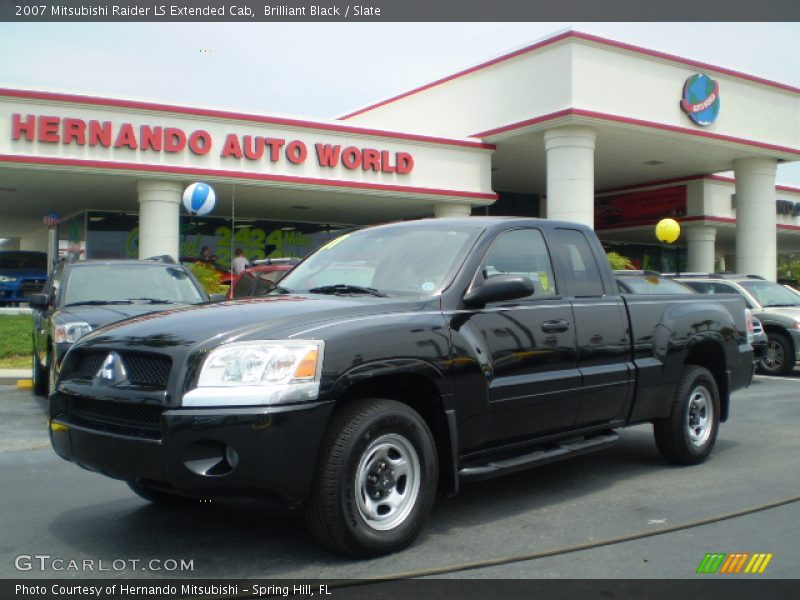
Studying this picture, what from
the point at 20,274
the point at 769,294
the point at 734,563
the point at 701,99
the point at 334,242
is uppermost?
the point at 701,99

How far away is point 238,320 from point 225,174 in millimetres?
17518

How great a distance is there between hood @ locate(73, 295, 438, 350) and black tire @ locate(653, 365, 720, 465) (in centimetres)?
274

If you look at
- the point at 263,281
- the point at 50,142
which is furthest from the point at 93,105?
the point at 263,281

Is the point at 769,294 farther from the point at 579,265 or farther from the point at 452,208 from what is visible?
the point at 452,208

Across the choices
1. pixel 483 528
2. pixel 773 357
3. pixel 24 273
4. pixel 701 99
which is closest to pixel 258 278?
pixel 773 357

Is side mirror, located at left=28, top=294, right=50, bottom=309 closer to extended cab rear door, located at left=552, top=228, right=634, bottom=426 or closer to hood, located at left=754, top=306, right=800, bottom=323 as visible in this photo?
extended cab rear door, located at left=552, top=228, right=634, bottom=426

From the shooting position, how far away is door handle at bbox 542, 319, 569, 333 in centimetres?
530

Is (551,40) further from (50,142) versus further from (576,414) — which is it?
(576,414)

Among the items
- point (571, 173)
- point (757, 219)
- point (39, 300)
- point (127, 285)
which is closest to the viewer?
point (39, 300)

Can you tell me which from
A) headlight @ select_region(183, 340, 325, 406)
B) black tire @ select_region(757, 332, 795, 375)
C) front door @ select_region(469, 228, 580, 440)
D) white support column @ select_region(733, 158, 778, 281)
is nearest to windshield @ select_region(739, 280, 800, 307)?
black tire @ select_region(757, 332, 795, 375)

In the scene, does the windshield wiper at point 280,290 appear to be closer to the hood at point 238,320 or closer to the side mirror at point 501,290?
the hood at point 238,320

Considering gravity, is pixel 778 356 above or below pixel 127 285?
below

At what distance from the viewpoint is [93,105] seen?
19.4 m

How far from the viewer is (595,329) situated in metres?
5.68
